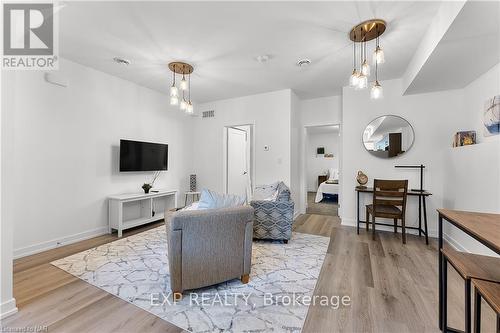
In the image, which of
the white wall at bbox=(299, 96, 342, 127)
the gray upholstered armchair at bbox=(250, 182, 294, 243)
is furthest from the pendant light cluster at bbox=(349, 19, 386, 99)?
the white wall at bbox=(299, 96, 342, 127)

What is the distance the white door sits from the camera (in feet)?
17.1

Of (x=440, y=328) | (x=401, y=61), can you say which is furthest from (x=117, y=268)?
(x=401, y=61)

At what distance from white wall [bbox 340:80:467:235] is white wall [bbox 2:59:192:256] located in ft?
12.8

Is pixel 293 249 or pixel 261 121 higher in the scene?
pixel 261 121

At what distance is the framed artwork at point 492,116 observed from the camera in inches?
91.4

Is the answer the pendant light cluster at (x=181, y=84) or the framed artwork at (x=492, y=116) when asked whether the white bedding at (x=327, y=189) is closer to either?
the framed artwork at (x=492, y=116)

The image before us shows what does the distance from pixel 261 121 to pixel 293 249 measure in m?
2.67

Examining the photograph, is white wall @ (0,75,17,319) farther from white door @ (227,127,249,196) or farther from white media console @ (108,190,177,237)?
white door @ (227,127,249,196)

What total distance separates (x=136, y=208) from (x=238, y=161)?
2614 millimetres

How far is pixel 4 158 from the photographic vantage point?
1.60 metres

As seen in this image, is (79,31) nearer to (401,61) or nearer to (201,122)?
(201,122)

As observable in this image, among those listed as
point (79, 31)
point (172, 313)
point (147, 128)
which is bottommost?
point (172, 313)

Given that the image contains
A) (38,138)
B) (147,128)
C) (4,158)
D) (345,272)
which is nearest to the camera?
(4,158)

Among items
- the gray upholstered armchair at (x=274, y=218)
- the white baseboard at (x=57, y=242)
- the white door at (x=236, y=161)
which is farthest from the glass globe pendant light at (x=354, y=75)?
the white baseboard at (x=57, y=242)
